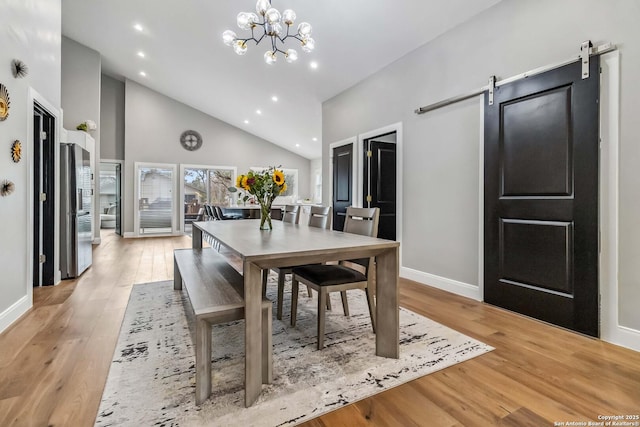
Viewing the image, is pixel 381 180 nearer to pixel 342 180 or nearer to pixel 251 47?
pixel 342 180

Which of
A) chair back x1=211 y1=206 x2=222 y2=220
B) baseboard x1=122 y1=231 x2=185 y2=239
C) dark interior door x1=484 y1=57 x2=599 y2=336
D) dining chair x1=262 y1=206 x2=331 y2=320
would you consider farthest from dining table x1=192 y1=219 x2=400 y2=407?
baseboard x1=122 y1=231 x2=185 y2=239

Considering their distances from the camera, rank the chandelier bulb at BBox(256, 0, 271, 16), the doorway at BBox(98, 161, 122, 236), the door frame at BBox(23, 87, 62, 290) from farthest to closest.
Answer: the doorway at BBox(98, 161, 122, 236)
the door frame at BBox(23, 87, 62, 290)
the chandelier bulb at BBox(256, 0, 271, 16)

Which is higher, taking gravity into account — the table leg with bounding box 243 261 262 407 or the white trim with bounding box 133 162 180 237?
the white trim with bounding box 133 162 180 237

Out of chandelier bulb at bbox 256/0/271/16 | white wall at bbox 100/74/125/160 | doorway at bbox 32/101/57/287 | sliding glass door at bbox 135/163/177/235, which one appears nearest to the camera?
chandelier bulb at bbox 256/0/271/16

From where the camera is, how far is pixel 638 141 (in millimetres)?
1945

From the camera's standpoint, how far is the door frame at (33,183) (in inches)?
104

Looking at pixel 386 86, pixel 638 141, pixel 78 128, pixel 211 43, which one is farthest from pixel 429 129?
pixel 78 128

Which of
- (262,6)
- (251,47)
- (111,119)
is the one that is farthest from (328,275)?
(111,119)

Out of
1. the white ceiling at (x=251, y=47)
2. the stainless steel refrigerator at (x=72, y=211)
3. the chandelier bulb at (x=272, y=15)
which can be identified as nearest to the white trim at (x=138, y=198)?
the white ceiling at (x=251, y=47)

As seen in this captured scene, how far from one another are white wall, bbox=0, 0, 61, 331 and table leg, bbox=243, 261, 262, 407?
209 centimetres

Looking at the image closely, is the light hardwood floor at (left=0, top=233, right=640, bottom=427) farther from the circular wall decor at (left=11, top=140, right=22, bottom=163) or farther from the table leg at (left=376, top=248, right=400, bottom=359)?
the circular wall decor at (left=11, top=140, right=22, bottom=163)

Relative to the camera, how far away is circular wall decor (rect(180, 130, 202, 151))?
28.5 feet

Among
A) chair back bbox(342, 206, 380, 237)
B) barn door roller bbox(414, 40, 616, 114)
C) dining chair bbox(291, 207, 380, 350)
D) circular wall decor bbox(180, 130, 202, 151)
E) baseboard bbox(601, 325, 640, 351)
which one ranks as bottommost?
baseboard bbox(601, 325, 640, 351)

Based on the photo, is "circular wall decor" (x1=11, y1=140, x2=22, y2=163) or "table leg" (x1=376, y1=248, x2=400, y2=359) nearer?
"table leg" (x1=376, y1=248, x2=400, y2=359)
